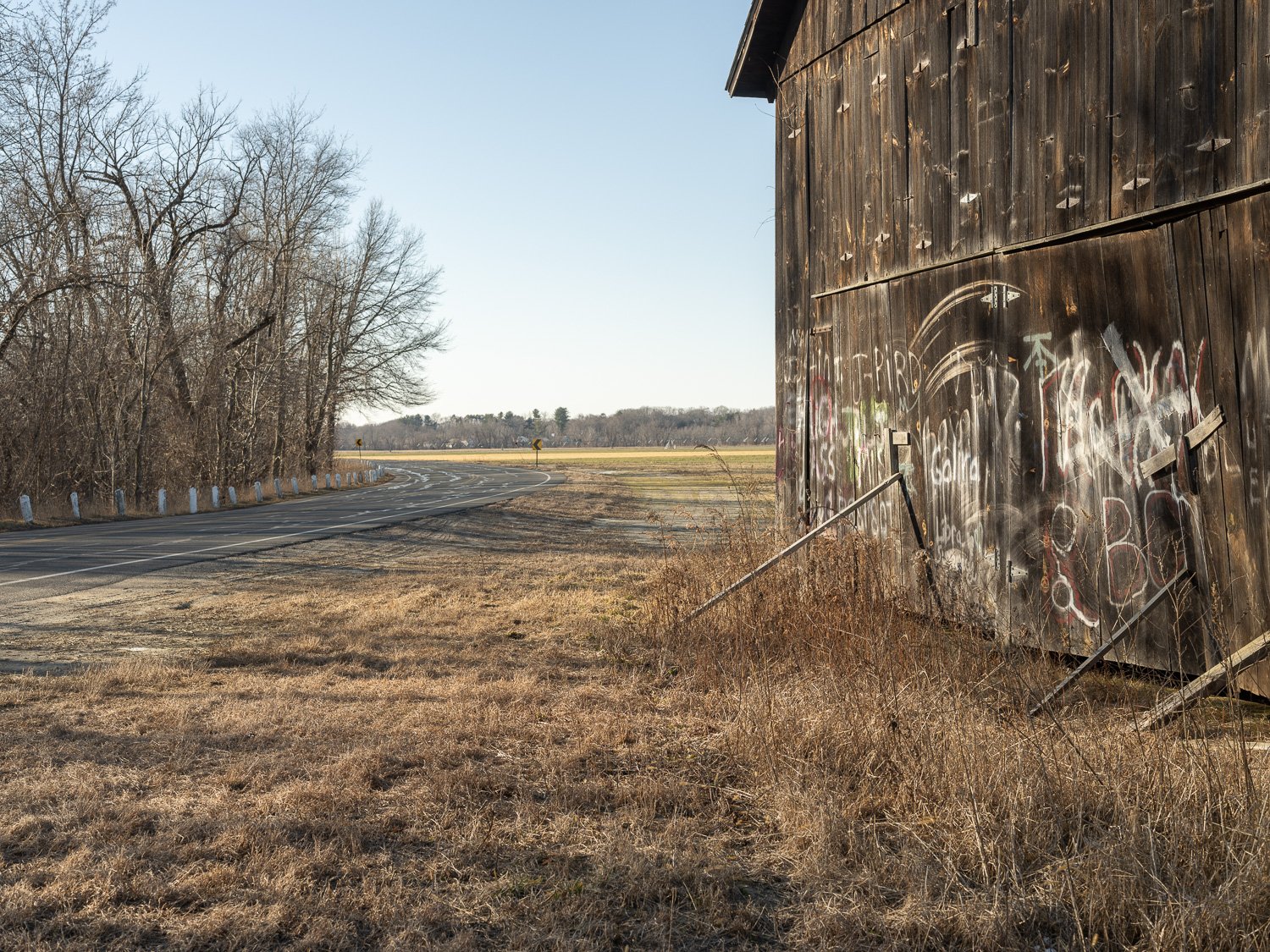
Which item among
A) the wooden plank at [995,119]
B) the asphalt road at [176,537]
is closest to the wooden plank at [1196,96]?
the wooden plank at [995,119]

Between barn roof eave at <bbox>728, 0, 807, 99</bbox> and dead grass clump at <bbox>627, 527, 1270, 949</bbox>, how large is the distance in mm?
7407

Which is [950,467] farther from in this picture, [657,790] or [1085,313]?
[657,790]

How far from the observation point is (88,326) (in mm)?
30281

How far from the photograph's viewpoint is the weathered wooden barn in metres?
5.89


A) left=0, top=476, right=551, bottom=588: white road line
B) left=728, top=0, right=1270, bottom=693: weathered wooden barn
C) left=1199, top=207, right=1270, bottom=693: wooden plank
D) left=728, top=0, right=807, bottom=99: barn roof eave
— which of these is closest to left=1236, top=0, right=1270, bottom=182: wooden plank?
left=728, top=0, right=1270, bottom=693: weathered wooden barn

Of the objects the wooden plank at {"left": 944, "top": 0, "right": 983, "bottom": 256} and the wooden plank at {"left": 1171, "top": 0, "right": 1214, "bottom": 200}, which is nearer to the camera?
the wooden plank at {"left": 1171, "top": 0, "right": 1214, "bottom": 200}

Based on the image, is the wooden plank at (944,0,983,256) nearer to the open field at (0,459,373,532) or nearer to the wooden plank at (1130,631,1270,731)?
the wooden plank at (1130,631,1270,731)

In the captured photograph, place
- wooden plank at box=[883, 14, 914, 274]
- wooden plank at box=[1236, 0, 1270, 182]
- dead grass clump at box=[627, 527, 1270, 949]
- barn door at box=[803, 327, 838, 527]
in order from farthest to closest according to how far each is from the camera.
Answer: barn door at box=[803, 327, 838, 527] < wooden plank at box=[883, 14, 914, 274] < wooden plank at box=[1236, 0, 1270, 182] < dead grass clump at box=[627, 527, 1270, 949]

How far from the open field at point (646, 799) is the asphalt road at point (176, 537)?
268 inches

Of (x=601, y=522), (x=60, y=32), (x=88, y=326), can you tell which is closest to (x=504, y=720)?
(x=601, y=522)

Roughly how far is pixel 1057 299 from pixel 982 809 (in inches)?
173

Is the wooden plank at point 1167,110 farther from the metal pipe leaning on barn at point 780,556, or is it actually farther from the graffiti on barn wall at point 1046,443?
the metal pipe leaning on barn at point 780,556

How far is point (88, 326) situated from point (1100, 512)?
31229 millimetres

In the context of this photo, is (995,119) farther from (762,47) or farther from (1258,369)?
(762,47)
